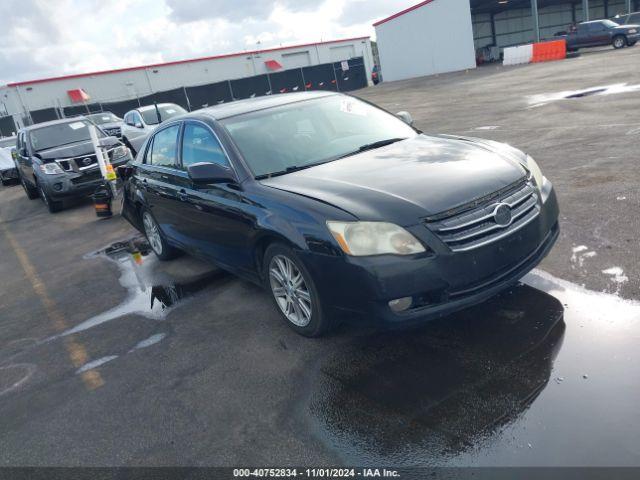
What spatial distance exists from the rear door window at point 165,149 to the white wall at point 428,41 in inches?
1406

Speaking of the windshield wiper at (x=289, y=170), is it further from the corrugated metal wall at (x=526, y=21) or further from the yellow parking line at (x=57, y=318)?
the corrugated metal wall at (x=526, y=21)

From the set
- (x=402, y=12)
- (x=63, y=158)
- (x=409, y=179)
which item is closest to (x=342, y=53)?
(x=402, y=12)

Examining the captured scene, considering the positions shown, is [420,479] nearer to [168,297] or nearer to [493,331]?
[493,331]

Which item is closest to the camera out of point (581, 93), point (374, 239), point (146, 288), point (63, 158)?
point (374, 239)

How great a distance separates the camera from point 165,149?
19.5ft

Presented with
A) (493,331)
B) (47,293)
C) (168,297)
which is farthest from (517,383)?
(47,293)

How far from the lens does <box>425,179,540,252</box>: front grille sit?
3.46m

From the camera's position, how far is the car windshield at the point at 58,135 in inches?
486

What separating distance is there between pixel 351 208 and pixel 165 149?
10.0 ft

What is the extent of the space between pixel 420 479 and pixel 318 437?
2.12ft

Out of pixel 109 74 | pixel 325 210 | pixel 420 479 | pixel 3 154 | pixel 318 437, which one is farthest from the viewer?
pixel 109 74

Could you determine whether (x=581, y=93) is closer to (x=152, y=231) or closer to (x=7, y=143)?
(x=152, y=231)

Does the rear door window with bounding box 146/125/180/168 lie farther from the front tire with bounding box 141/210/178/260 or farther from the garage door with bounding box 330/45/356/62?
the garage door with bounding box 330/45/356/62

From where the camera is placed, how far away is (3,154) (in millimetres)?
19484
